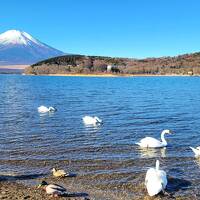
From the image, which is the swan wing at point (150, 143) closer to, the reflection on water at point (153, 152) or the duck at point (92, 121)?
the reflection on water at point (153, 152)

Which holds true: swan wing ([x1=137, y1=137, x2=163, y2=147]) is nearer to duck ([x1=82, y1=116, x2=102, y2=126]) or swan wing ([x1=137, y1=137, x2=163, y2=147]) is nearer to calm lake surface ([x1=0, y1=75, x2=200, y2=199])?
calm lake surface ([x1=0, y1=75, x2=200, y2=199])

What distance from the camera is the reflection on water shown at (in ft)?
79.4

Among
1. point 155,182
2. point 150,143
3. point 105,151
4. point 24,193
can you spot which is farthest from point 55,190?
point 150,143

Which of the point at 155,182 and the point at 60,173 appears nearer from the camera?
the point at 155,182

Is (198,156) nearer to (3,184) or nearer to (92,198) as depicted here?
(92,198)

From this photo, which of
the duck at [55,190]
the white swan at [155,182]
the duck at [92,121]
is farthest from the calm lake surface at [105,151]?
the duck at [55,190]

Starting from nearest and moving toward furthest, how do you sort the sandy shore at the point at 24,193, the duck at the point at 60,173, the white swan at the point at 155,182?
the sandy shore at the point at 24,193, the white swan at the point at 155,182, the duck at the point at 60,173

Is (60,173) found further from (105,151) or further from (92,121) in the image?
(92,121)

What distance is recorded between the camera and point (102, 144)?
26.8 metres

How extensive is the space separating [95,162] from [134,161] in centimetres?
193

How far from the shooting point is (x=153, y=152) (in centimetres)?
2533

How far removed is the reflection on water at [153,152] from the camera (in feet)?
79.4

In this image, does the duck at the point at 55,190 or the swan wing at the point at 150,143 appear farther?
the swan wing at the point at 150,143

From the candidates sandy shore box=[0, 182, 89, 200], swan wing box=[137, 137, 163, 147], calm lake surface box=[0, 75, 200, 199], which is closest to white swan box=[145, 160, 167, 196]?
calm lake surface box=[0, 75, 200, 199]
